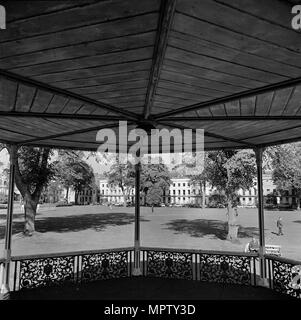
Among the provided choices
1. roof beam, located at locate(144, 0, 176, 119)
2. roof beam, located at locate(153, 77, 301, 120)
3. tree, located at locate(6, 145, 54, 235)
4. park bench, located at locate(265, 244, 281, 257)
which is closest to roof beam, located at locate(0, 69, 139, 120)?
roof beam, located at locate(153, 77, 301, 120)

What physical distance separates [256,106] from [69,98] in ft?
8.35

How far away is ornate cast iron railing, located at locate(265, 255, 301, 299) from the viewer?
→ 624 centimetres

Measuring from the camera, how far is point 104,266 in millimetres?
7707

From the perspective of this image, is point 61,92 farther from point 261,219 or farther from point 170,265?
point 261,219

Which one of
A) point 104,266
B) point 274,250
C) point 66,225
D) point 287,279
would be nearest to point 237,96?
point 287,279

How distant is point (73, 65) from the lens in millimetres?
2963

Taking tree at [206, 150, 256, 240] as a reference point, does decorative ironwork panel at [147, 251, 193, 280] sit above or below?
below

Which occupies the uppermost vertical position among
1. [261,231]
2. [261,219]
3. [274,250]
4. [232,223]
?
[261,219]

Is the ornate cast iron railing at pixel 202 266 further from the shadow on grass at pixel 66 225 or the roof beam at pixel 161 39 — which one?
the shadow on grass at pixel 66 225

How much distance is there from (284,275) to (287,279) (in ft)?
0.52

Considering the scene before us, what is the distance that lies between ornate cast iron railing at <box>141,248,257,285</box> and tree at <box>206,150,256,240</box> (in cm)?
843

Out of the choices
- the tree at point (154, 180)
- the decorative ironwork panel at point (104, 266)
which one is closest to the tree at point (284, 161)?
the decorative ironwork panel at point (104, 266)

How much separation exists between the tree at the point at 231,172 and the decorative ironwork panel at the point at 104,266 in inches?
373

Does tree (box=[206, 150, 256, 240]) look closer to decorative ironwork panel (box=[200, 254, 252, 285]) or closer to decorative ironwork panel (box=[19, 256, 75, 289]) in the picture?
decorative ironwork panel (box=[200, 254, 252, 285])
